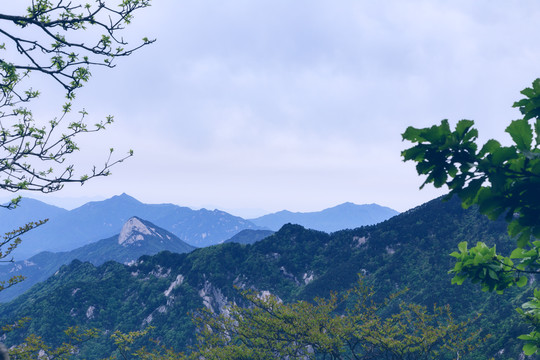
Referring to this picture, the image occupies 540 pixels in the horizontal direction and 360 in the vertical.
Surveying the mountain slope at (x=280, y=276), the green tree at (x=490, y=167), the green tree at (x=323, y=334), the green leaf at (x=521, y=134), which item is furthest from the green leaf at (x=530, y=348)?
the mountain slope at (x=280, y=276)

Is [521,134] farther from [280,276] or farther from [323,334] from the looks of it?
[280,276]

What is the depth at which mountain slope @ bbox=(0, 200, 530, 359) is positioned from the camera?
58906 mm

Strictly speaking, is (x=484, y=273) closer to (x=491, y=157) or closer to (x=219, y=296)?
(x=491, y=157)

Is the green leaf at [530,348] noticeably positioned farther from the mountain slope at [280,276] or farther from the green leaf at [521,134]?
the mountain slope at [280,276]

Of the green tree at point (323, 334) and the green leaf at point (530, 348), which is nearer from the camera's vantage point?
the green leaf at point (530, 348)

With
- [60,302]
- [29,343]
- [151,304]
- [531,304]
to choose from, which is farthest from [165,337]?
[531,304]

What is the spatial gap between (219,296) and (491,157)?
79034 millimetres

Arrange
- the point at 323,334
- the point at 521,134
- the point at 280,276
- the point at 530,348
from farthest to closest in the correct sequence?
Answer: the point at 280,276, the point at 323,334, the point at 530,348, the point at 521,134

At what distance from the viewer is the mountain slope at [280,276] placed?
58.9 m

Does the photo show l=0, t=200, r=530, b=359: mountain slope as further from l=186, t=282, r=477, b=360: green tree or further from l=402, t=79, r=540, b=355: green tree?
l=402, t=79, r=540, b=355: green tree

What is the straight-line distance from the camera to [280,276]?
7862cm

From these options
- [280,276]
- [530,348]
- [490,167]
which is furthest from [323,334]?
[280,276]

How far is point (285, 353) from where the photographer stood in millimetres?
17484

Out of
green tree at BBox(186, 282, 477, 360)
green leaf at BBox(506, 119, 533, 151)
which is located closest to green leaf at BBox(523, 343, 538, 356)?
green leaf at BBox(506, 119, 533, 151)
